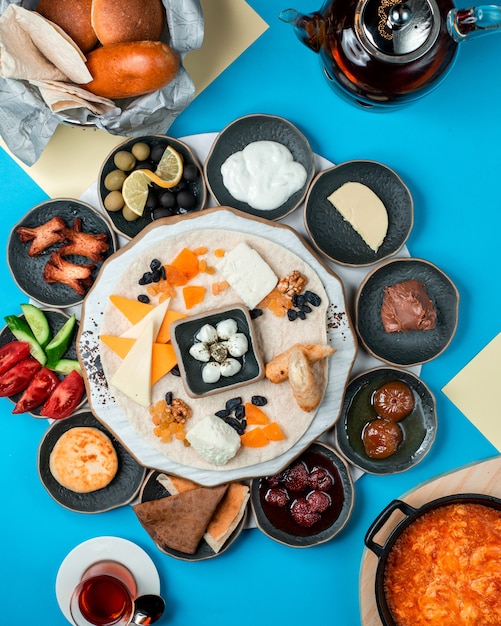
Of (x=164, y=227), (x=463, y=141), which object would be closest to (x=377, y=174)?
(x=463, y=141)

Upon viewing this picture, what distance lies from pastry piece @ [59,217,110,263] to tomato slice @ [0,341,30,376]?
441 mm

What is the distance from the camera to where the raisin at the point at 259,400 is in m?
2.53

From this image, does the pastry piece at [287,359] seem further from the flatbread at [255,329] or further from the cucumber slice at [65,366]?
the cucumber slice at [65,366]

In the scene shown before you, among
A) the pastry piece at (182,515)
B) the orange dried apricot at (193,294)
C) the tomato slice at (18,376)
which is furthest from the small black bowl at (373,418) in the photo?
the tomato slice at (18,376)

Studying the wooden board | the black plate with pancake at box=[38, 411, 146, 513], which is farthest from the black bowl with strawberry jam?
the black plate with pancake at box=[38, 411, 146, 513]

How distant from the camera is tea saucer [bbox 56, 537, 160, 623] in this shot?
9.14 ft

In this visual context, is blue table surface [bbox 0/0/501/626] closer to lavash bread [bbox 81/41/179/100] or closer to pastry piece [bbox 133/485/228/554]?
pastry piece [bbox 133/485/228/554]

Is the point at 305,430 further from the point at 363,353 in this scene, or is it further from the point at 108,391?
the point at 108,391

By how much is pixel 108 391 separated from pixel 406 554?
133cm

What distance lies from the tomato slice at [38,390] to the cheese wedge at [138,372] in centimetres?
36

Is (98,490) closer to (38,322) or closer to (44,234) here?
(38,322)

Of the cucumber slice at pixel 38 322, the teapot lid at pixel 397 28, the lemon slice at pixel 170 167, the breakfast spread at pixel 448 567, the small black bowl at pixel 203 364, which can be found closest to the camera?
the teapot lid at pixel 397 28

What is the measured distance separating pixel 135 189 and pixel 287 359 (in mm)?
942

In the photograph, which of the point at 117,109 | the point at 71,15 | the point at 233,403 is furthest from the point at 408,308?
the point at 71,15
